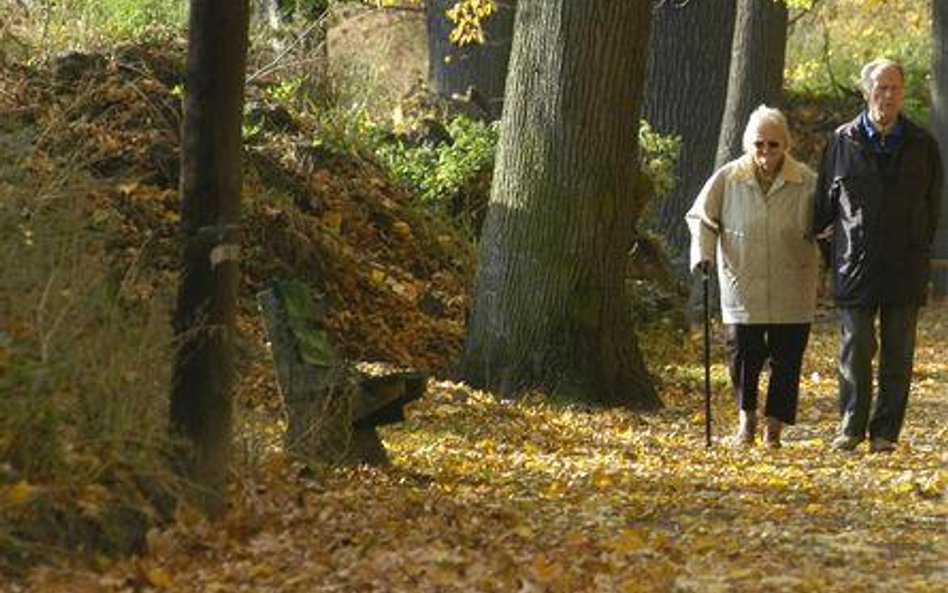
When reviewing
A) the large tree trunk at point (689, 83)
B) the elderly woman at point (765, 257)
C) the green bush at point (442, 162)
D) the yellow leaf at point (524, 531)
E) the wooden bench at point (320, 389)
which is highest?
the large tree trunk at point (689, 83)

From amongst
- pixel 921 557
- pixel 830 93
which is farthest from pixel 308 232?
pixel 830 93

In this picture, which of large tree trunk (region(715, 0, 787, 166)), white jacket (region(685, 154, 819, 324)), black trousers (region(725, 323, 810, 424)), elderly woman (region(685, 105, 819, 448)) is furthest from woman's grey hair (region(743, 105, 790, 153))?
large tree trunk (region(715, 0, 787, 166))

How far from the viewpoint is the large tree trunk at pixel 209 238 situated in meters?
9.37

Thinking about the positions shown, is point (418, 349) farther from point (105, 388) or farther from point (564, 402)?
point (105, 388)

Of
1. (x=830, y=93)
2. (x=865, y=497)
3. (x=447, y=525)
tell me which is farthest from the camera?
(x=830, y=93)

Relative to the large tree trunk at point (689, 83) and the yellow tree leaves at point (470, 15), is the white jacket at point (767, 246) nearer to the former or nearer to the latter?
the yellow tree leaves at point (470, 15)

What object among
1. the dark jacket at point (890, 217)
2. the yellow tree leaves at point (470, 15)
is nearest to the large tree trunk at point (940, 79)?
the yellow tree leaves at point (470, 15)

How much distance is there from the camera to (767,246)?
44.9ft

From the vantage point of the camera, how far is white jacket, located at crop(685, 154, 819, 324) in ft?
44.8

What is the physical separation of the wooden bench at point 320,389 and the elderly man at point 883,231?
2988mm

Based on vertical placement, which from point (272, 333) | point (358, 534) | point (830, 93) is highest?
point (830, 93)

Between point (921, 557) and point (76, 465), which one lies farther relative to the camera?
point (921, 557)

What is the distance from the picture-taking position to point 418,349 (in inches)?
661

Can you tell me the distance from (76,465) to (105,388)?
0.35 meters
